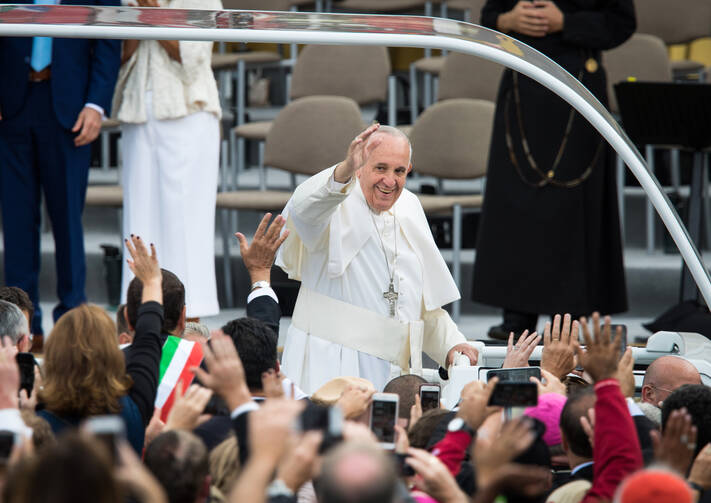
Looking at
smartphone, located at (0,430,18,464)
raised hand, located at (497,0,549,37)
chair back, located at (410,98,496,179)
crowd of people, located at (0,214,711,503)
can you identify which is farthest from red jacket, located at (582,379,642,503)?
chair back, located at (410,98,496,179)

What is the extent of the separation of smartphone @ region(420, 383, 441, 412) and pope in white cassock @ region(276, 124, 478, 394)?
0.76 meters

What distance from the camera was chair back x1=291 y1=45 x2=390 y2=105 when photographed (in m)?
7.70

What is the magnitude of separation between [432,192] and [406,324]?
2.89 meters

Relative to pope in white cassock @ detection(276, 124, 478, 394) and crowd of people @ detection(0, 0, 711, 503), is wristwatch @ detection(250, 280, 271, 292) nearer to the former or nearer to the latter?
crowd of people @ detection(0, 0, 711, 503)

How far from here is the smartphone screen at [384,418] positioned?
286 cm

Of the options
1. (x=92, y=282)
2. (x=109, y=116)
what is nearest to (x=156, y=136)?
(x=109, y=116)

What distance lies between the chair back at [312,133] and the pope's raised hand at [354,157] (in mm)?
2856

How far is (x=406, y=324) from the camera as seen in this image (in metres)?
4.34

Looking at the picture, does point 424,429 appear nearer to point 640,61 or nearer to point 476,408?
point 476,408

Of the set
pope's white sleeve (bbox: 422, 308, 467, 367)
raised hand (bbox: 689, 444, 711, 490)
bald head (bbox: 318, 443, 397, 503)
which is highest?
bald head (bbox: 318, 443, 397, 503)

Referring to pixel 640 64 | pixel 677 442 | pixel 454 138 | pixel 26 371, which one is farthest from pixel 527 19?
pixel 677 442

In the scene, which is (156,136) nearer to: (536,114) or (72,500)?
(536,114)

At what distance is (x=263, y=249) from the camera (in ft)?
12.6

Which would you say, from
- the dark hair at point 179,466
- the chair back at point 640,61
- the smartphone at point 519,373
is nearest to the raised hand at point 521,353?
the smartphone at point 519,373
